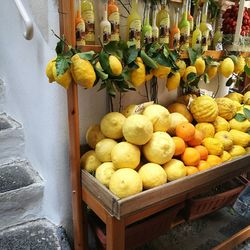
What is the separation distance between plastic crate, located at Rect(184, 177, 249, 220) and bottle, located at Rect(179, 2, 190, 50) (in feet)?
2.45

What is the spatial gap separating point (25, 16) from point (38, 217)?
0.95 metres

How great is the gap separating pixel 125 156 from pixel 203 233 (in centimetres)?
102

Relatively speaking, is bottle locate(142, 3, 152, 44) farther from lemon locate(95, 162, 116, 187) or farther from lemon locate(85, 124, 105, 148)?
lemon locate(95, 162, 116, 187)

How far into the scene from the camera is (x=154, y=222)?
3.69 feet

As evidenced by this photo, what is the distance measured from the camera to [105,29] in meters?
1.02

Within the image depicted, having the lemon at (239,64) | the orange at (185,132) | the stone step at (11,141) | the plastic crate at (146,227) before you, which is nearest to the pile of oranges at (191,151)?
the orange at (185,132)

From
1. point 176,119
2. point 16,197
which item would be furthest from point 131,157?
point 16,197

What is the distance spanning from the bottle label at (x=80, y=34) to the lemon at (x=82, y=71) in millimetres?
97

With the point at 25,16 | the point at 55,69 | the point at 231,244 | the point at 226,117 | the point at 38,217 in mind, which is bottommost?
the point at 231,244

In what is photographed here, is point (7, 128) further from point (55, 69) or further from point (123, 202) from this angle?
point (123, 202)

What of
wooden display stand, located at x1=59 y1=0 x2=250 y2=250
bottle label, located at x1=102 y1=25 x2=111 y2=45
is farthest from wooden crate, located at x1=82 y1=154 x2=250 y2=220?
bottle label, located at x1=102 y1=25 x2=111 y2=45

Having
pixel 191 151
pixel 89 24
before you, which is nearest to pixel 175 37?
pixel 89 24

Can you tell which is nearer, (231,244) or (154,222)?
(154,222)

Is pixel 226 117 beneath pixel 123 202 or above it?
above
